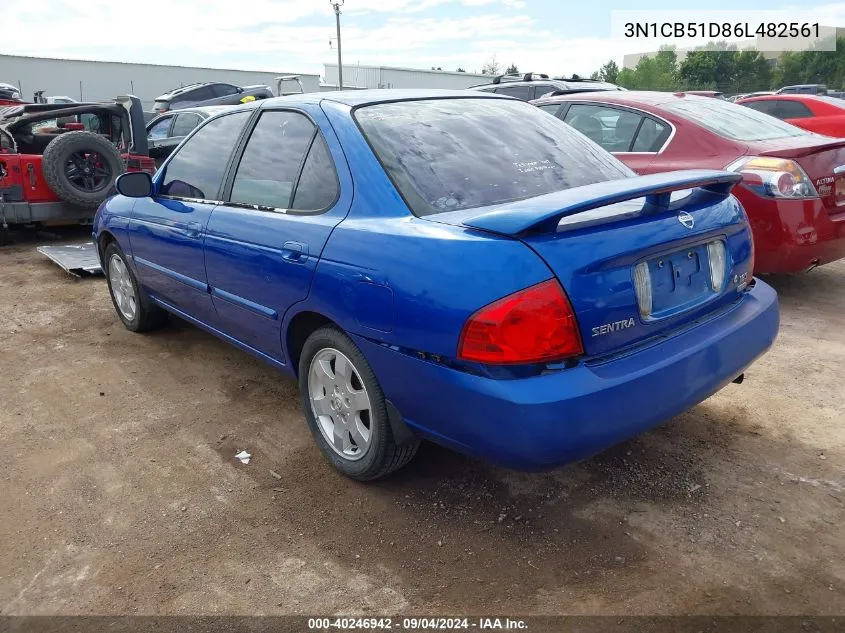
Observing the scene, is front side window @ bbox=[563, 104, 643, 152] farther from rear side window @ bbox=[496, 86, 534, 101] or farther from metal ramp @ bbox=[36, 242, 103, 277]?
rear side window @ bbox=[496, 86, 534, 101]

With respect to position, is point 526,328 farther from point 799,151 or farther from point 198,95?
point 198,95

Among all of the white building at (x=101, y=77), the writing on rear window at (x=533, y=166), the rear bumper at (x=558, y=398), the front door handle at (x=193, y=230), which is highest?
the white building at (x=101, y=77)

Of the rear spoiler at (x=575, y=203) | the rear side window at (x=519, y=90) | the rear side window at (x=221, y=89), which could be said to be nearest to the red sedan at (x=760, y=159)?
the rear spoiler at (x=575, y=203)

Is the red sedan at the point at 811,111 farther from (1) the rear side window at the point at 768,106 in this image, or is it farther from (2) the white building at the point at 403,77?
(2) the white building at the point at 403,77

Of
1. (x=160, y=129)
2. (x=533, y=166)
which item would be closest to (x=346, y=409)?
(x=533, y=166)

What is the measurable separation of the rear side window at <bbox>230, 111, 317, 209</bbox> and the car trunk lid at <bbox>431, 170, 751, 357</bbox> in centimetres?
94

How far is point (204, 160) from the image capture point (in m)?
3.76

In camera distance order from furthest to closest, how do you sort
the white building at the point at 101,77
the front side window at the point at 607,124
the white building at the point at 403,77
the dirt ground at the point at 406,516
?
1. the white building at the point at 403,77
2. the white building at the point at 101,77
3. the front side window at the point at 607,124
4. the dirt ground at the point at 406,516

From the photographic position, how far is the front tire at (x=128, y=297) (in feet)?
15.3

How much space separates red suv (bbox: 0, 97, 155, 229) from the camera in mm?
7598

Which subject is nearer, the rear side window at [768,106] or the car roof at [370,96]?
the car roof at [370,96]

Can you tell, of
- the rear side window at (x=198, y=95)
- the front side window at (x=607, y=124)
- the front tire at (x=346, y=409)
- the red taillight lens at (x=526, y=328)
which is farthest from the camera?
the rear side window at (x=198, y=95)

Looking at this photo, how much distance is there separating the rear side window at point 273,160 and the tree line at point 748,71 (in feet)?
221

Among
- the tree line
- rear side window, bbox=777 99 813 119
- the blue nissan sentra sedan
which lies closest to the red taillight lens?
the blue nissan sentra sedan
